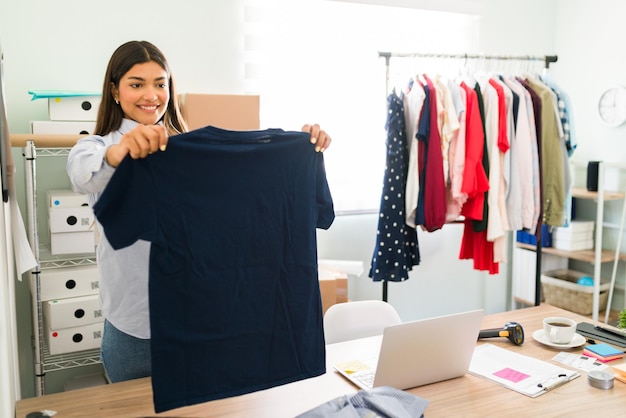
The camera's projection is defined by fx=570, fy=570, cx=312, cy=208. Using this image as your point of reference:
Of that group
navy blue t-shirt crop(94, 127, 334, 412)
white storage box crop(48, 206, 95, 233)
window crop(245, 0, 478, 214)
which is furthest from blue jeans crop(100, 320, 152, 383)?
window crop(245, 0, 478, 214)

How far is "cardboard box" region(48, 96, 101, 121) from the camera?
249 centimetres

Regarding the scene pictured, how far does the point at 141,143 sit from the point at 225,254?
12.4 inches

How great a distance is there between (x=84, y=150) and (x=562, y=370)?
143 centimetres

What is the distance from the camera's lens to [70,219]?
2498 mm

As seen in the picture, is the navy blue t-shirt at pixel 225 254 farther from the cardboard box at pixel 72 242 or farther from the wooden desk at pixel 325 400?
the cardboard box at pixel 72 242

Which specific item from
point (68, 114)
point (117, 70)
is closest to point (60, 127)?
point (68, 114)

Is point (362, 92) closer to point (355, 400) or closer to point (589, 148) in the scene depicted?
point (589, 148)

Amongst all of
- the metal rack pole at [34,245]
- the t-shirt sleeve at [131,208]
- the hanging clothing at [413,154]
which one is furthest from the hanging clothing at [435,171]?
the t-shirt sleeve at [131,208]

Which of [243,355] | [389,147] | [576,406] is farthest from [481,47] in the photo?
[243,355]

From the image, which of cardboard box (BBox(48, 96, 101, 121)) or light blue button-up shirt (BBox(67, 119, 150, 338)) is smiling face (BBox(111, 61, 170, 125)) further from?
cardboard box (BBox(48, 96, 101, 121))

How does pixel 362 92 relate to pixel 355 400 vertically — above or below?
above

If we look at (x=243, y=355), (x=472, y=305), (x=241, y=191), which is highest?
(x=241, y=191)

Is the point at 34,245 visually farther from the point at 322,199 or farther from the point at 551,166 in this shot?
the point at 551,166

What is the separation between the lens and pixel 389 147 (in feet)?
10.0
